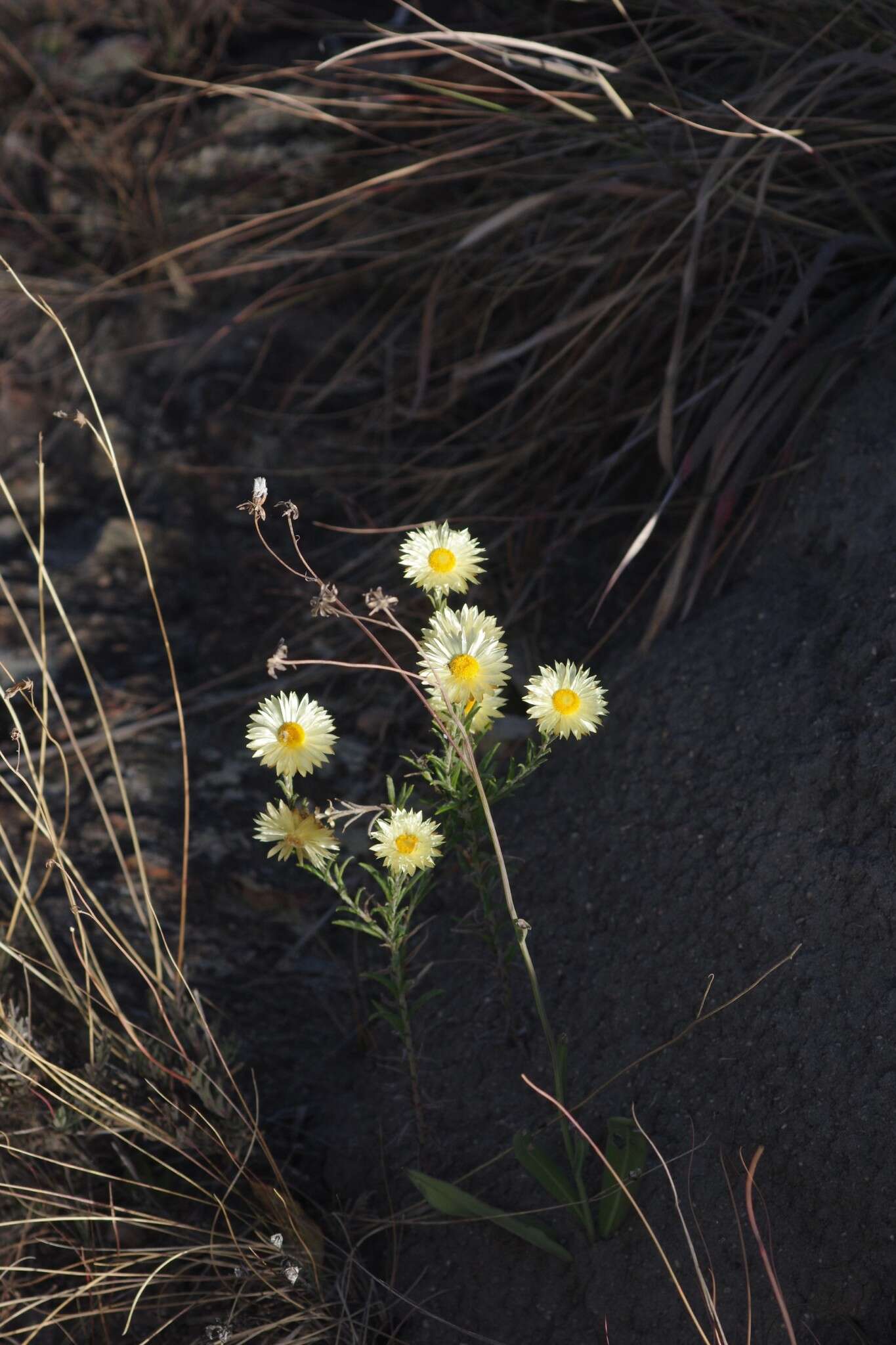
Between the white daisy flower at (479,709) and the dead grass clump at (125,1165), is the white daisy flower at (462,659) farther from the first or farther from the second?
the dead grass clump at (125,1165)

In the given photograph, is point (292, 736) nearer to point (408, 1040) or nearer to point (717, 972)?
point (408, 1040)

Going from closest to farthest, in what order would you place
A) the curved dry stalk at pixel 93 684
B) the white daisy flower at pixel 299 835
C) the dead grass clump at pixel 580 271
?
the white daisy flower at pixel 299 835 < the curved dry stalk at pixel 93 684 < the dead grass clump at pixel 580 271

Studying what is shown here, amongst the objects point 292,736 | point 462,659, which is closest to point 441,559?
point 462,659

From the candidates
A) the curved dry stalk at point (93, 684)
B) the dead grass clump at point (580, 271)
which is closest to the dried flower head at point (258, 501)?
the curved dry stalk at point (93, 684)

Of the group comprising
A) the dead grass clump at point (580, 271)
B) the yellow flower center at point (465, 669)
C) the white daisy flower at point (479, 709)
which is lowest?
the white daisy flower at point (479, 709)

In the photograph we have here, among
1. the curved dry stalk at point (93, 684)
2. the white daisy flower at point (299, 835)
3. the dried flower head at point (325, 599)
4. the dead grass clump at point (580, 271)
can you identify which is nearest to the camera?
the dried flower head at point (325, 599)

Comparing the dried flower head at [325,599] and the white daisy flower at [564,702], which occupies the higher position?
the dried flower head at [325,599]

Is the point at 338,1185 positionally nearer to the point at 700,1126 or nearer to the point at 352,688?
the point at 700,1126

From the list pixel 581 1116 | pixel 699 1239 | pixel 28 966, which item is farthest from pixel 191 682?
pixel 699 1239
